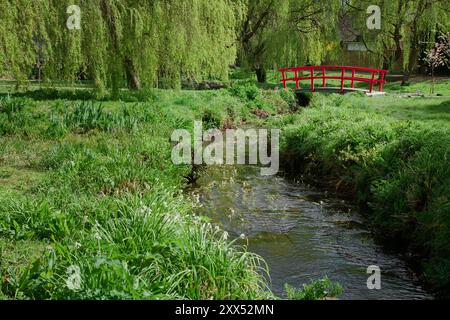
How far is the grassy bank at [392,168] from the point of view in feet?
22.7

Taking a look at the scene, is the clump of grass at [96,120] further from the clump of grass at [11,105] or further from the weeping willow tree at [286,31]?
the weeping willow tree at [286,31]

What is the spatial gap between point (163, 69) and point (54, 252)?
13988 millimetres

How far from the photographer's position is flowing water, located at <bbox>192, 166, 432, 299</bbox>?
21.8 feet

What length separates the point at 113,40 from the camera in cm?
1619

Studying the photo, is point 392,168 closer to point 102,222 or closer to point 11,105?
point 102,222

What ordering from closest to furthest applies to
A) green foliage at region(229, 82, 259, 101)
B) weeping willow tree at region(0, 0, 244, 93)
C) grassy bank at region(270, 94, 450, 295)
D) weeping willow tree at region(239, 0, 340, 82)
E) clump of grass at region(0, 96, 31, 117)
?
grassy bank at region(270, 94, 450, 295)
clump of grass at region(0, 96, 31, 117)
weeping willow tree at region(0, 0, 244, 93)
green foliage at region(229, 82, 259, 101)
weeping willow tree at region(239, 0, 340, 82)

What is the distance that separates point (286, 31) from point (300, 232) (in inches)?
831

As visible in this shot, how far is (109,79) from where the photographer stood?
54.5 ft

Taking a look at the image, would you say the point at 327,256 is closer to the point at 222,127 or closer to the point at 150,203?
the point at 150,203

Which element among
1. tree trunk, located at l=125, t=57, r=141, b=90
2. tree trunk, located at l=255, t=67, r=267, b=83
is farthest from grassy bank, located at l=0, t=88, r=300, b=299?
tree trunk, located at l=255, t=67, r=267, b=83

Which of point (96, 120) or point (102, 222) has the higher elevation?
point (96, 120)

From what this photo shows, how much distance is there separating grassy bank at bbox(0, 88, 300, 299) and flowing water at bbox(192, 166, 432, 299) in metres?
0.57

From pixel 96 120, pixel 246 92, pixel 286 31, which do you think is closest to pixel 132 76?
pixel 246 92

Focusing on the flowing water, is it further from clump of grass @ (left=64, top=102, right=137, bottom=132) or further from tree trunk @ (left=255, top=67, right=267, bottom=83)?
tree trunk @ (left=255, top=67, right=267, bottom=83)
